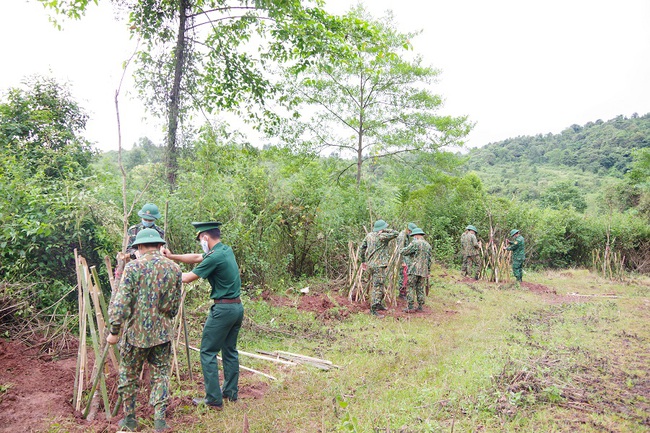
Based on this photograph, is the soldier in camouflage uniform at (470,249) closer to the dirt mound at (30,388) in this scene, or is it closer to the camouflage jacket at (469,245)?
the camouflage jacket at (469,245)

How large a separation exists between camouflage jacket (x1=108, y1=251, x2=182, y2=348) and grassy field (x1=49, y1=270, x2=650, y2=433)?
1.00 metres

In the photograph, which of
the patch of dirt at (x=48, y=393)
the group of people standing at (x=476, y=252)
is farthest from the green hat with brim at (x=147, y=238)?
the group of people standing at (x=476, y=252)

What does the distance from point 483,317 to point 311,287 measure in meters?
4.11

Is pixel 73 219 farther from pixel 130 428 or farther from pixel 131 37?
pixel 131 37

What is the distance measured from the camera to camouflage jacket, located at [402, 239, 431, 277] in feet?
29.4

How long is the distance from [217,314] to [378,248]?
5011 millimetres

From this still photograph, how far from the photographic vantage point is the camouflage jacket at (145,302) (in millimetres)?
3674

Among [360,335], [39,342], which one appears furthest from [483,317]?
[39,342]

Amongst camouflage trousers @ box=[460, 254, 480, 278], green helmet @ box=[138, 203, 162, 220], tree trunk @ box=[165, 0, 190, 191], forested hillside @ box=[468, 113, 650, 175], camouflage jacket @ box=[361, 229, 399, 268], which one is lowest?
camouflage trousers @ box=[460, 254, 480, 278]

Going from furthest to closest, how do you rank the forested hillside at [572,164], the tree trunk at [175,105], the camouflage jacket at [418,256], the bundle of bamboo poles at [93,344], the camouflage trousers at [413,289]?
the forested hillside at [572,164]
the tree trunk at [175,105]
the camouflage trousers at [413,289]
the camouflage jacket at [418,256]
the bundle of bamboo poles at [93,344]

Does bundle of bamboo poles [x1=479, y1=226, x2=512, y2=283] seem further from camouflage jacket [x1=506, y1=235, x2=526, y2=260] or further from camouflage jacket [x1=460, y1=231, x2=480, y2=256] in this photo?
camouflage jacket [x1=460, y1=231, x2=480, y2=256]

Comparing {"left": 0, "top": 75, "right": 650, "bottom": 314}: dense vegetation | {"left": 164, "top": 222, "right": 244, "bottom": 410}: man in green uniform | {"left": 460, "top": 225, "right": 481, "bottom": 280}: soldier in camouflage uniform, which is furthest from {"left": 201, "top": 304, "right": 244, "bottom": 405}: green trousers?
{"left": 460, "top": 225, "right": 481, "bottom": 280}: soldier in camouflage uniform

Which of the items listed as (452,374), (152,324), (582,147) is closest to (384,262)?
(452,374)

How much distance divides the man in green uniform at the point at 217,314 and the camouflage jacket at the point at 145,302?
379mm
